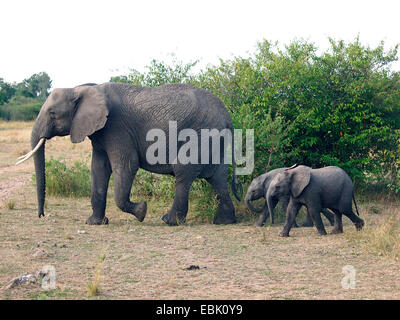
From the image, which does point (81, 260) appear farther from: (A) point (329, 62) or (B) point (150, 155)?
(A) point (329, 62)

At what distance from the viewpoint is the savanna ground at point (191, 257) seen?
5.82 metres

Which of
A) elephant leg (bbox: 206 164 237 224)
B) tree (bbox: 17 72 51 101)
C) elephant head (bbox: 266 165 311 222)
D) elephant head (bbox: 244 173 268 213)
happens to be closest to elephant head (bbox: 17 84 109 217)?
elephant leg (bbox: 206 164 237 224)

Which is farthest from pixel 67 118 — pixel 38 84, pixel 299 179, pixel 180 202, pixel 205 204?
pixel 38 84

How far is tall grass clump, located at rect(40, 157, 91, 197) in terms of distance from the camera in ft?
42.7

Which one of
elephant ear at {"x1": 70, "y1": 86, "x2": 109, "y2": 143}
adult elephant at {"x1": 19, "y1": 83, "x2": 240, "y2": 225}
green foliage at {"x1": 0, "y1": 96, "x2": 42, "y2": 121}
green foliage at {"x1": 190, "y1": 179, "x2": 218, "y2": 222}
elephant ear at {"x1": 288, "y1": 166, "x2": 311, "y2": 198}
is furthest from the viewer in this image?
green foliage at {"x1": 0, "y1": 96, "x2": 42, "y2": 121}

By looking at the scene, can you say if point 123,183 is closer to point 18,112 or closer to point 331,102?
point 331,102

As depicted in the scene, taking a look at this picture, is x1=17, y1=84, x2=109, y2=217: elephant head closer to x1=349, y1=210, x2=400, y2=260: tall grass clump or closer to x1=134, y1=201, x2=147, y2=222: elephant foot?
x1=134, y1=201, x2=147, y2=222: elephant foot

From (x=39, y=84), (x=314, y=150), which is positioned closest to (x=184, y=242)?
(x=314, y=150)

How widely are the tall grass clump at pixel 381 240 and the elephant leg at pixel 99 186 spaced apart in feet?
13.9

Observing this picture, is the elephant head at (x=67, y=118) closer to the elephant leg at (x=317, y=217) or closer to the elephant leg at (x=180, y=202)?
the elephant leg at (x=180, y=202)

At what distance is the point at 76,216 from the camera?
10.6m

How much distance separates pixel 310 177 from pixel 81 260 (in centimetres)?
384

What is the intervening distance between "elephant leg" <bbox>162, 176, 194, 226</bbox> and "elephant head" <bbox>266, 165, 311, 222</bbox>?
56.7 inches

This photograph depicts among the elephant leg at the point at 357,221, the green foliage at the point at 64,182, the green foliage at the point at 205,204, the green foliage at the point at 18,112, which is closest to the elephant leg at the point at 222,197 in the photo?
the green foliage at the point at 205,204
